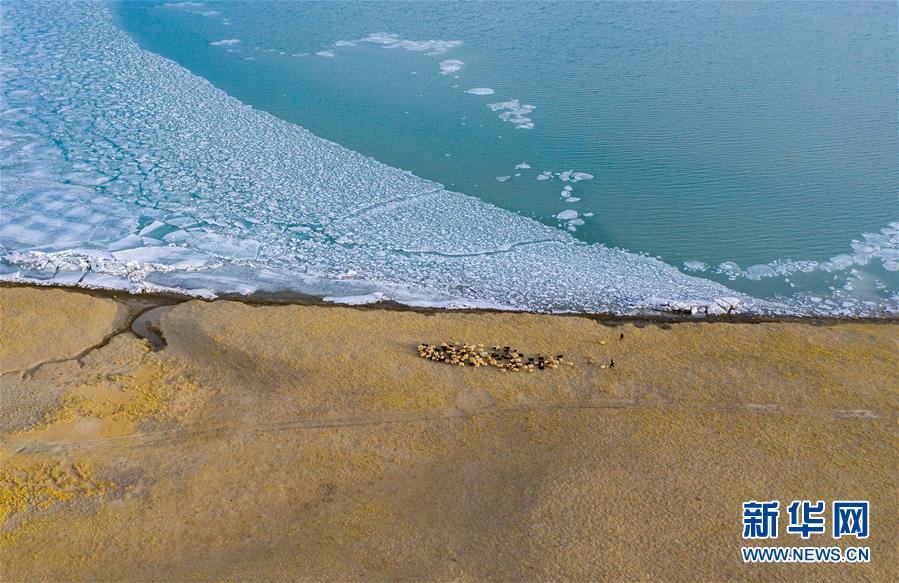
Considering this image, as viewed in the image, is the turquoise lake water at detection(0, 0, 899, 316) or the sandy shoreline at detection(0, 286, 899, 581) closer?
the sandy shoreline at detection(0, 286, 899, 581)

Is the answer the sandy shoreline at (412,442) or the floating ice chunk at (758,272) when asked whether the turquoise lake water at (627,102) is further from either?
the sandy shoreline at (412,442)

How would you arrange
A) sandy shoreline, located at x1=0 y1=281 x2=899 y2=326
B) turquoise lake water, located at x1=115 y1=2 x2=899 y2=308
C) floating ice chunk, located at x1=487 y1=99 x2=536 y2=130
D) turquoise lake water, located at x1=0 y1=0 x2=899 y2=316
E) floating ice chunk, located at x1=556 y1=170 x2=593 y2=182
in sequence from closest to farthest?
sandy shoreline, located at x1=0 y1=281 x2=899 y2=326 → turquoise lake water, located at x1=0 y1=0 x2=899 y2=316 → turquoise lake water, located at x1=115 y1=2 x2=899 y2=308 → floating ice chunk, located at x1=556 y1=170 x2=593 y2=182 → floating ice chunk, located at x1=487 y1=99 x2=536 y2=130

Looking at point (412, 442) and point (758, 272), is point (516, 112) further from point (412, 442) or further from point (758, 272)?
point (412, 442)

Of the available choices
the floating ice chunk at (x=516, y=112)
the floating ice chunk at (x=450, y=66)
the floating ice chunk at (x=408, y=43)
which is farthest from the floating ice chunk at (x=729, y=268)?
the floating ice chunk at (x=408, y=43)

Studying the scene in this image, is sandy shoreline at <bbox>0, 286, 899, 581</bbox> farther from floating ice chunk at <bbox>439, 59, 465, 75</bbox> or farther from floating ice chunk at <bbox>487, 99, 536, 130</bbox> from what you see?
floating ice chunk at <bbox>439, 59, 465, 75</bbox>

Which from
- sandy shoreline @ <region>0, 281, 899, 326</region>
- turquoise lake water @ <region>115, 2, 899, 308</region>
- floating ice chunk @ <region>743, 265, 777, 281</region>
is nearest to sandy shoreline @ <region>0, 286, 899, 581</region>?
sandy shoreline @ <region>0, 281, 899, 326</region>

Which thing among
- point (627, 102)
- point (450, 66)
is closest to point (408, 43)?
point (450, 66)

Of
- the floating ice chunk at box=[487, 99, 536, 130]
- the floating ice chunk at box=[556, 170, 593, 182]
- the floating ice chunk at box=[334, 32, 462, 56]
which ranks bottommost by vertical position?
the floating ice chunk at box=[556, 170, 593, 182]
